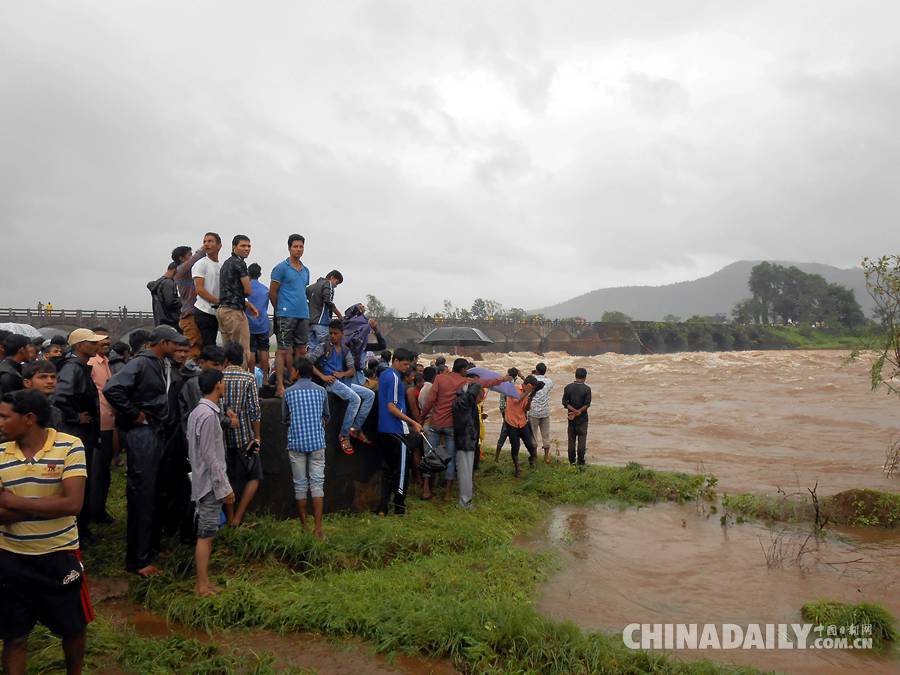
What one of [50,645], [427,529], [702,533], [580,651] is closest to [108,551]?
[50,645]

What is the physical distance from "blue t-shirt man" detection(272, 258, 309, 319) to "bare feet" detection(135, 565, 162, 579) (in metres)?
2.91

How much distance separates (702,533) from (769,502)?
1499mm

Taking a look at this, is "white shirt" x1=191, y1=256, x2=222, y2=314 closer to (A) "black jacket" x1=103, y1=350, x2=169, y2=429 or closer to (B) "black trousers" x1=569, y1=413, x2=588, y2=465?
(A) "black jacket" x1=103, y1=350, x2=169, y2=429

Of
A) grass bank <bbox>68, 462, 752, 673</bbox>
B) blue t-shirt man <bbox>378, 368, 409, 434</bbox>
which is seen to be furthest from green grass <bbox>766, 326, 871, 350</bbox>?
grass bank <bbox>68, 462, 752, 673</bbox>

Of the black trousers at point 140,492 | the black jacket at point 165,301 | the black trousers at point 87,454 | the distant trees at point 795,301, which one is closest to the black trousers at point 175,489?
the black trousers at point 140,492

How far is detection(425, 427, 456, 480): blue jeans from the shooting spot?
693 centimetres

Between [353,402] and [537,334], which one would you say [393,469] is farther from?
[537,334]

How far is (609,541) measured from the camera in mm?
6199

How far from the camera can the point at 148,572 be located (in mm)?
4293

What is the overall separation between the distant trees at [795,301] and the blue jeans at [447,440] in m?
89.5

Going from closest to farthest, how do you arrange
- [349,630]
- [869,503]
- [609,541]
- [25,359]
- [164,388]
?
[349,630], [164,388], [25,359], [609,541], [869,503]

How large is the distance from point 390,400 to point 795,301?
106 m

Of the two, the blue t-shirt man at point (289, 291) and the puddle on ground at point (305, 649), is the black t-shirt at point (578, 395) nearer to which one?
the blue t-shirt man at point (289, 291)

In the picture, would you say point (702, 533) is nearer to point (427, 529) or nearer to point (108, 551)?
point (427, 529)
